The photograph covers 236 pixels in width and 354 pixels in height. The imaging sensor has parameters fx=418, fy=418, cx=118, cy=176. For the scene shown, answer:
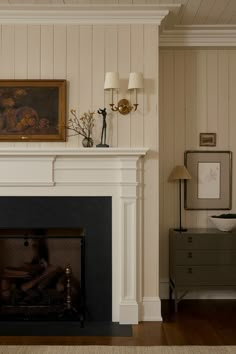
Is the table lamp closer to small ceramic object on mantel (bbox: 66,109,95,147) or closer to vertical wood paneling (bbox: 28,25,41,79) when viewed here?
small ceramic object on mantel (bbox: 66,109,95,147)

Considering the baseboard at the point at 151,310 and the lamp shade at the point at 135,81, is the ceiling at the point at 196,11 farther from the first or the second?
the baseboard at the point at 151,310

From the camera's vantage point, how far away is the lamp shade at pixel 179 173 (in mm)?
3850

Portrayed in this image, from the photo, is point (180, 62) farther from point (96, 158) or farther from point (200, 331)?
point (200, 331)

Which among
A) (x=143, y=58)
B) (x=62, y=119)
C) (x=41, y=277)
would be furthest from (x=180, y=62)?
(x=41, y=277)

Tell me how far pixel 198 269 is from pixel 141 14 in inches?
87.6

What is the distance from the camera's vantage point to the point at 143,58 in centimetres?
350

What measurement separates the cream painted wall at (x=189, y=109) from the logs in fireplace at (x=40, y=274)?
39.0 inches

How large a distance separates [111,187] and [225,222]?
112 centimetres

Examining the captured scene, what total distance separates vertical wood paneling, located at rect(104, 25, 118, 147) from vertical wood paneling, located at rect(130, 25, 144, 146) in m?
0.14

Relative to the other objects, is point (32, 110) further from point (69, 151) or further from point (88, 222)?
point (88, 222)

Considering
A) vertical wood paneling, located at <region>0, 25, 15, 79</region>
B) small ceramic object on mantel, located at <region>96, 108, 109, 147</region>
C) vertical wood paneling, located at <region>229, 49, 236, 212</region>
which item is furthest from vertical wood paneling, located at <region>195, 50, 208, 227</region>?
vertical wood paneling, located at <region>0, 25, 15, 79</region>

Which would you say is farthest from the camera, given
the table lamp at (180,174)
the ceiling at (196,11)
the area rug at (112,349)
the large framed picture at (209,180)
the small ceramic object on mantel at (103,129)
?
the large framed picture at (209,180)

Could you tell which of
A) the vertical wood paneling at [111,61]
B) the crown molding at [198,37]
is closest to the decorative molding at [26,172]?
the vertical wood paneling at [111,61]

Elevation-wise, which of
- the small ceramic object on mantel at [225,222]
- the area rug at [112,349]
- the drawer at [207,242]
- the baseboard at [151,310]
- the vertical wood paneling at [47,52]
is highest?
the vertical wood paneling at [47,52]
